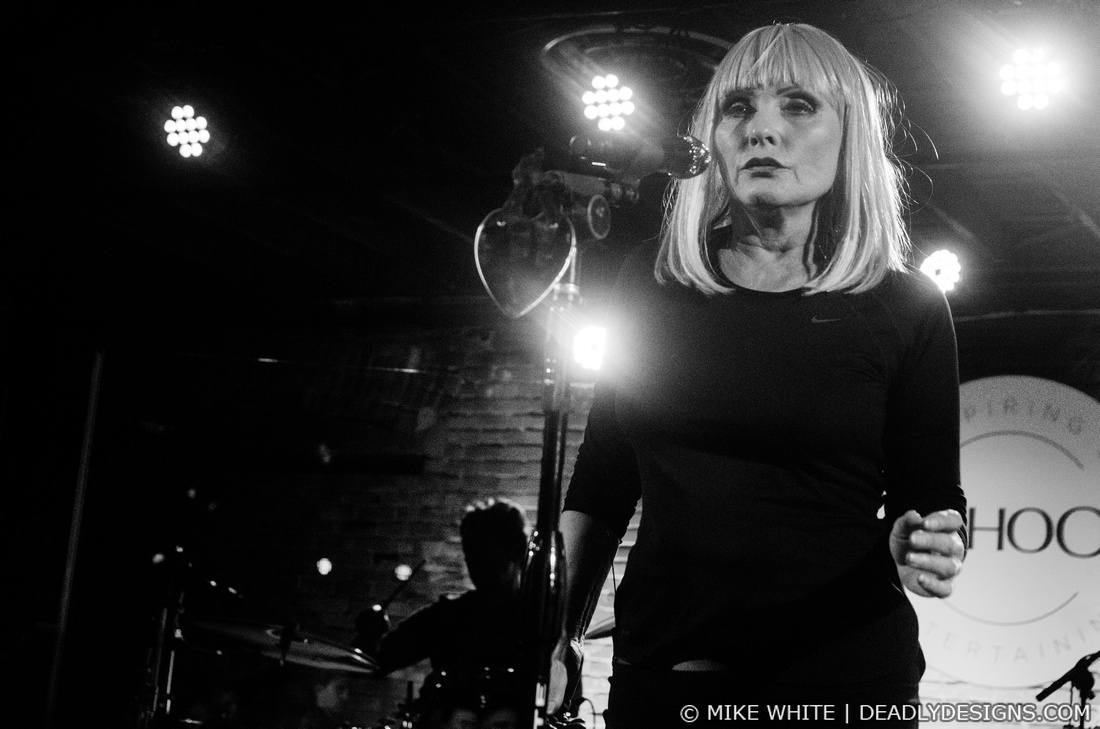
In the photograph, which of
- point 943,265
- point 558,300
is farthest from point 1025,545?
point 558,300

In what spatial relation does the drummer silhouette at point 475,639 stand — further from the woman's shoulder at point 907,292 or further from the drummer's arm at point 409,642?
the woman's shoulder at point 907,292

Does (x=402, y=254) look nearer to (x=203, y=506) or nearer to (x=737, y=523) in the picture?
(x=203, y=506)

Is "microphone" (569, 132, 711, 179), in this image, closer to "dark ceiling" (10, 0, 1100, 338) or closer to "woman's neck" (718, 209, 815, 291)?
"woman's neck" (718, 209, 815, 291)

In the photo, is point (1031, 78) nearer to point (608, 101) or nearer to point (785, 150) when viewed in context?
point (608, 101)

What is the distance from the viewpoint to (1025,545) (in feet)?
19.4

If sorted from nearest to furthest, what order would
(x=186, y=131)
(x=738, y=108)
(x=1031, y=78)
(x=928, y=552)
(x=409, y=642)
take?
1. (x=928, y=552)
2. (x=738, y=108)
3. (x=1031, y=78)
4. (x=186, y=131)
5. (x=409, y=642)

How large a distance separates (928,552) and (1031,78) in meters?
3.64

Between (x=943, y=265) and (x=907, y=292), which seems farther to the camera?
(x=943, y=265)

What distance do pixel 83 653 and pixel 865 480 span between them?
7.17 metres

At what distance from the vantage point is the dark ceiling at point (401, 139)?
4352 millimetres

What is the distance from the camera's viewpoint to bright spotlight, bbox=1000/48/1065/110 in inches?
166

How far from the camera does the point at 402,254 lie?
7.12m

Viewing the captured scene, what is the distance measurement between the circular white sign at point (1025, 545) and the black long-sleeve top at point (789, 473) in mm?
4964

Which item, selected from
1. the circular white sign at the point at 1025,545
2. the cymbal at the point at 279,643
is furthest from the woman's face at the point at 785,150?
the circular white sign at the point at 1025,545
